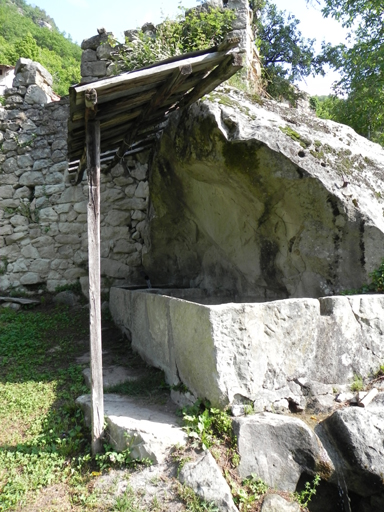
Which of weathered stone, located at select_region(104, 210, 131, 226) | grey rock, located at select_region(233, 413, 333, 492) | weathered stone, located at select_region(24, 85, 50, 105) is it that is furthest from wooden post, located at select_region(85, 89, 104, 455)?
weathered stone, located at select_region(24, 85, 50, 105)

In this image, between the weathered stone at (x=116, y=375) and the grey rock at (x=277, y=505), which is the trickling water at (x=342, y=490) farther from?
the weathered stone at (x=116, y=375)

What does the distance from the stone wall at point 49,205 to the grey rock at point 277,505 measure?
4.32 m

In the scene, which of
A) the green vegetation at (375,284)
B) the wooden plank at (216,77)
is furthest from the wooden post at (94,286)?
the green vegetation at (375,284)

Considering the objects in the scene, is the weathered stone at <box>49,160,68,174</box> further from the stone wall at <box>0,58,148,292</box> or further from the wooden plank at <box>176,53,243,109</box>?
the wooden plank at <box>176,53,243,109</box>

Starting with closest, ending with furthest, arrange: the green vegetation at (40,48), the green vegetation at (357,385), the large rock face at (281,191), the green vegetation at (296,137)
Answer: the green vegetation at (357,385)
the large rock face at (281,191)
the green vegetation at (296,137)
the green vegetation at (40,48)

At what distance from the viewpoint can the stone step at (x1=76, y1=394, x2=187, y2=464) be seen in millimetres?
2830

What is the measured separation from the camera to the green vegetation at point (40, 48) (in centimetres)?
2533

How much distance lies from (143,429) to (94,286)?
1.09 m

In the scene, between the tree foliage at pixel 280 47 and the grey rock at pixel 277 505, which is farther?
the tree foliage at pixel 280 47

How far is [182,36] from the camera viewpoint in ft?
19.6

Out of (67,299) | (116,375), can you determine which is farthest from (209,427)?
(67,299)

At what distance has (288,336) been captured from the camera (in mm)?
3246

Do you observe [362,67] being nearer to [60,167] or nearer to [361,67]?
[361,67]

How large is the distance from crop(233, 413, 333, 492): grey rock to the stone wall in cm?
402
